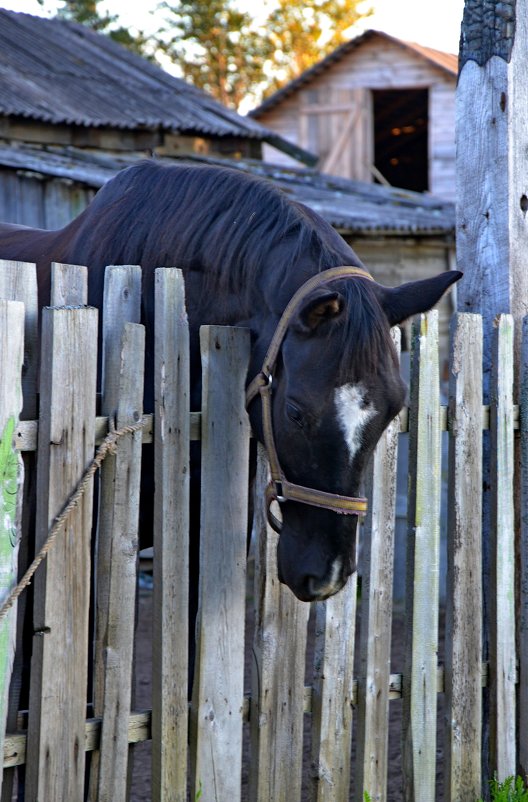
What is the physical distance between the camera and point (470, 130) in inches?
151

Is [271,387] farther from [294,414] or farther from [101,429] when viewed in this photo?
[101,429]

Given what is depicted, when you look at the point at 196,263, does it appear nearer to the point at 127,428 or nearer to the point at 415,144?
the point at 127,428

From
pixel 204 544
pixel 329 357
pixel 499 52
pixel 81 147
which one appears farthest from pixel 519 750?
pixel 81 147

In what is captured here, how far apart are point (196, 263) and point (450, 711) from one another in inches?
71.4

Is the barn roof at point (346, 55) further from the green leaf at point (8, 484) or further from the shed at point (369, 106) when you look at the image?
the green leaf at point (8, 484)

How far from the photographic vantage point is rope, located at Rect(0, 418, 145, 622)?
243 cm

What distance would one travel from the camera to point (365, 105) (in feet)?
72.8

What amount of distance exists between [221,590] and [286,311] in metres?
0.84

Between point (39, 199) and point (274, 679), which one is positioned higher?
point (39, 199)

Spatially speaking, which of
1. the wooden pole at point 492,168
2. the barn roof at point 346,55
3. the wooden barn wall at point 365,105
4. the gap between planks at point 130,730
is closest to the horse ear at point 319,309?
the gap between planks at point 130,730

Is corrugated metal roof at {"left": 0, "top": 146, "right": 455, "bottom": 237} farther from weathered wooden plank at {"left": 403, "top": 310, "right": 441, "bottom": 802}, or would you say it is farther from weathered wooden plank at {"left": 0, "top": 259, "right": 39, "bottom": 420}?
weathered wooden plank at {"left": 0, "top": 259, "right": 39, "bottom": 420}

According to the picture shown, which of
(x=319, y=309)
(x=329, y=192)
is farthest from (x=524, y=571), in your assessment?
(x=329, y=192)

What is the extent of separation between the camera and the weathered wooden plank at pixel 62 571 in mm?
Answer: 2484

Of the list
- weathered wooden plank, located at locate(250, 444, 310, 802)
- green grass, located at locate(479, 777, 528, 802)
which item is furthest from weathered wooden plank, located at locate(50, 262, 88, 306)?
green grass, located at locate(479, 777, 528, 802)
